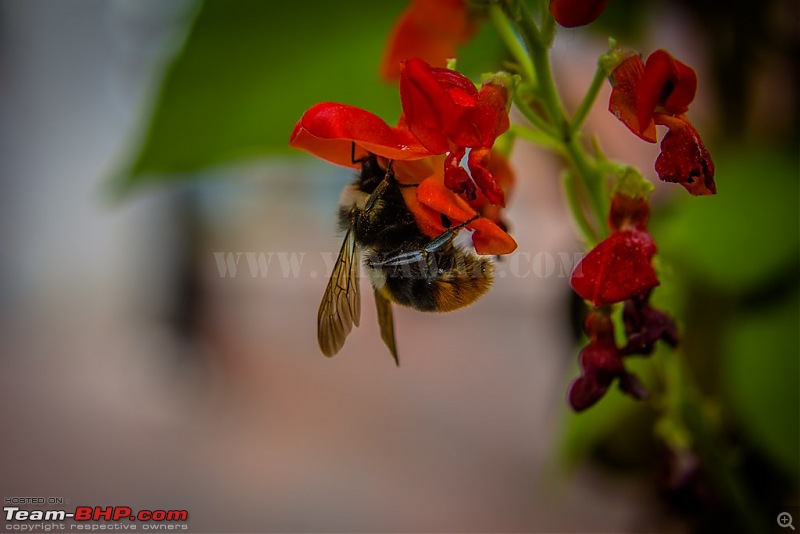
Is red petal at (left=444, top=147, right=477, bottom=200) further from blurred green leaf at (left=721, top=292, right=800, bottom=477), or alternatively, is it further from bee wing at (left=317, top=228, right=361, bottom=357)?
blurred green leaf at (left=721, top=292, right=800, bottom=477)

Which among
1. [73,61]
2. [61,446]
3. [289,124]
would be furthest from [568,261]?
[73,61]

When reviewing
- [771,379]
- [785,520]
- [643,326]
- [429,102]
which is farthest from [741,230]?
[429,102]

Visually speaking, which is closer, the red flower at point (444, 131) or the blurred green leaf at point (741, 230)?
the red flower at point (444, 131)

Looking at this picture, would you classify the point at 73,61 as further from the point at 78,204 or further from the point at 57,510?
the point at 57,510

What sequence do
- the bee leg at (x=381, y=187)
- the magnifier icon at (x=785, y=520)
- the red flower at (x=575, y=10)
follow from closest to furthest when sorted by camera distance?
the red flower at (x=575, y=10) → the bee leg at (x=381, y=187) → the magnifier icon at (x=785, y=520)

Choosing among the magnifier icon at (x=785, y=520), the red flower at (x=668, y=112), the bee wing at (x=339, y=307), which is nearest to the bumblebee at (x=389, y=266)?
the bee wing at (x=339, y=307)

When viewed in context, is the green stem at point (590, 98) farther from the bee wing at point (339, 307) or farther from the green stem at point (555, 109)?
the bee wing at point (339, 307)

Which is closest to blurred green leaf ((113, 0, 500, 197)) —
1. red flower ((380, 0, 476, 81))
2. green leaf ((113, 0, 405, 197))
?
green leaf ((113, 0, 405, 197))
